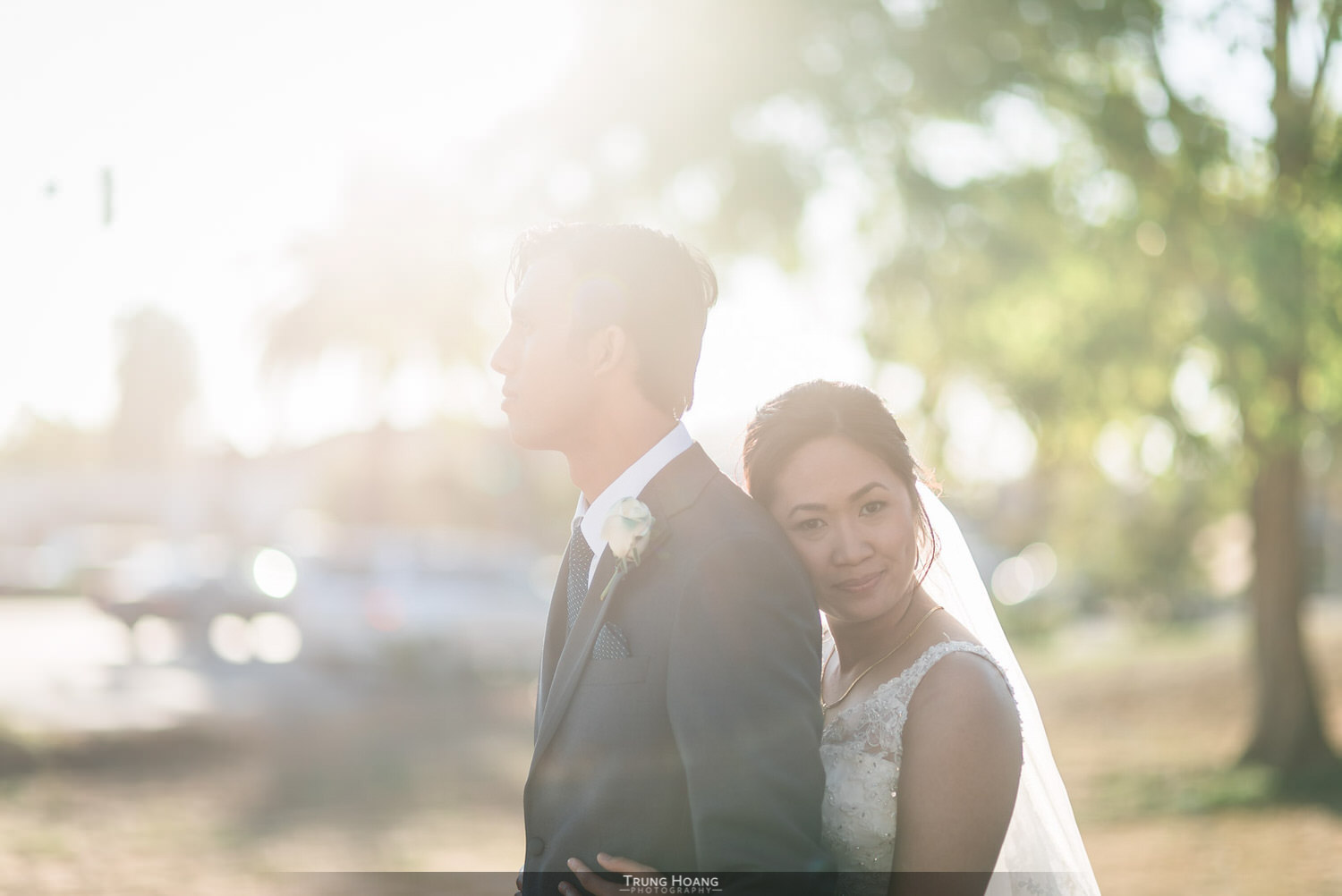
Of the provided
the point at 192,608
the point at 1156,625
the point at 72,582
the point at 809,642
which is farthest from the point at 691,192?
the point at 72,582

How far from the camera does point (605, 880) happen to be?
233cm

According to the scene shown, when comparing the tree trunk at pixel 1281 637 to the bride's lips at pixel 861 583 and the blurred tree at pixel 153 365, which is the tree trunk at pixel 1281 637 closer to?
the blurred tree at pixel 153 365

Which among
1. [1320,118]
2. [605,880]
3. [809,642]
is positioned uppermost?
[1320,118]

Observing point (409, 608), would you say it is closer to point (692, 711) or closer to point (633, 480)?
point (633, 480)

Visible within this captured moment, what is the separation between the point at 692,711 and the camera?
87.7 inches

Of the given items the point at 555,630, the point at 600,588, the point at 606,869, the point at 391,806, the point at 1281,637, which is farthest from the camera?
the point at 1281,637

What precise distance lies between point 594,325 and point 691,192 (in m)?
6.36

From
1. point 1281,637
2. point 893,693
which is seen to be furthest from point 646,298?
point 1281,637

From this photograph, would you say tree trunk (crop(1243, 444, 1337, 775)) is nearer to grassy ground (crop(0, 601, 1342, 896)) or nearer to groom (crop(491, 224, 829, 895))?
grassy ground (crop(0, 601, 1342, 896))

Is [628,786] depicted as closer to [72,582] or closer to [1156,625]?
[1156,625]

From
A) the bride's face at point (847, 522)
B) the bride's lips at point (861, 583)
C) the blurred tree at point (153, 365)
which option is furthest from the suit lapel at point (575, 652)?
the blurred tree at point (153, 365)

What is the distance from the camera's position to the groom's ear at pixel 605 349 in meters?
2.59

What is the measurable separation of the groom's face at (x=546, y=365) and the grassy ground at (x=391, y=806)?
546 cm

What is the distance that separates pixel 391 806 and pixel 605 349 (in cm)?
838
